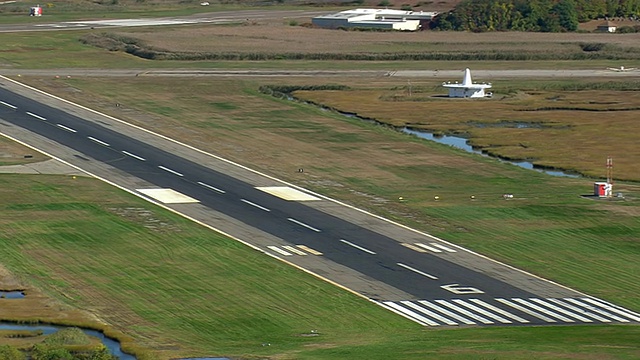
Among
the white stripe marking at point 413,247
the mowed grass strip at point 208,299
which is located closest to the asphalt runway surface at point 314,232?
the white stripe marking at point 413,247

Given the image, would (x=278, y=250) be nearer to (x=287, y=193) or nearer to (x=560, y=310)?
(x=287, y=193)

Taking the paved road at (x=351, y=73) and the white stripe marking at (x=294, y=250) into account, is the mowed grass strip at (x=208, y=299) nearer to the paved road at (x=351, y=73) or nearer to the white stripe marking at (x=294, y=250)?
the white stripe marking at (x=294, y=250)

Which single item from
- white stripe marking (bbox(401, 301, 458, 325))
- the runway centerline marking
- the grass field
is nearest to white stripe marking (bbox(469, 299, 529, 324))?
the grass field

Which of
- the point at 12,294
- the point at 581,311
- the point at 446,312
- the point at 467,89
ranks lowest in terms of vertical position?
the point at 467,89

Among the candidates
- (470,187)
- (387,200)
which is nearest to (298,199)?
(387,200)

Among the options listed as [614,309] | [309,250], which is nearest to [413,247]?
[309,250]

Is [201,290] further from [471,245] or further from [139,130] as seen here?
[139,130]
